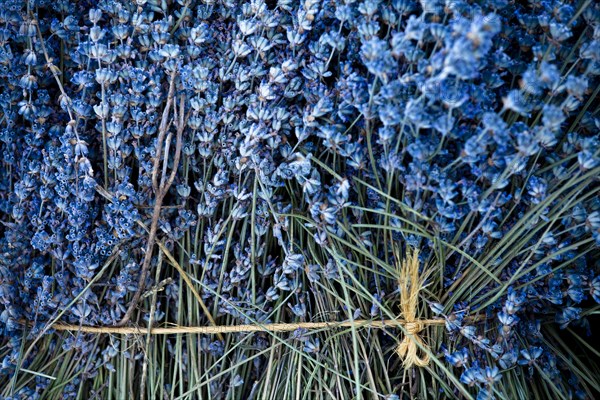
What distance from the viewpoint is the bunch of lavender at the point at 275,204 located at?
912 millimetres

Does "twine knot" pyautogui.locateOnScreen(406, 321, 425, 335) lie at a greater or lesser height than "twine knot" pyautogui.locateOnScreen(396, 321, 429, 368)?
greater

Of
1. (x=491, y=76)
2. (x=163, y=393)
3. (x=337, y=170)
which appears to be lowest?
(x=163, y=393)

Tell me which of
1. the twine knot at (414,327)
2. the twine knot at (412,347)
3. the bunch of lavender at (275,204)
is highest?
the bunch of lavender at (275,204)

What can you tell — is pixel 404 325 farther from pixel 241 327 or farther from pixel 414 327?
pixel 241 327

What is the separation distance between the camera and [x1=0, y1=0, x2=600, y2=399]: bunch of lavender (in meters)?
0.91

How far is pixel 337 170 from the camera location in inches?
41.1

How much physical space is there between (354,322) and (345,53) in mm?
459

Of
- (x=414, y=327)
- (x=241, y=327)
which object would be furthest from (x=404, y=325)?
(x=241, y=327)

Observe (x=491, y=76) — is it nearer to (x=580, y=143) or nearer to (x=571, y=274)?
(x=580, y=143)

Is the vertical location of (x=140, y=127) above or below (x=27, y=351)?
above

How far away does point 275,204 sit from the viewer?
1047 mm

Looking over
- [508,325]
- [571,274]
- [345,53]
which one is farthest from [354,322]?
[345,53]

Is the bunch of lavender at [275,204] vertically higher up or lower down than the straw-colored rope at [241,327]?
higher up

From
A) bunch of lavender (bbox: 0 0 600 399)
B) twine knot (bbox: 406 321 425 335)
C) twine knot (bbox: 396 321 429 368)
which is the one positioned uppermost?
bunch of lavender (bbox: 0 0 600 399)
